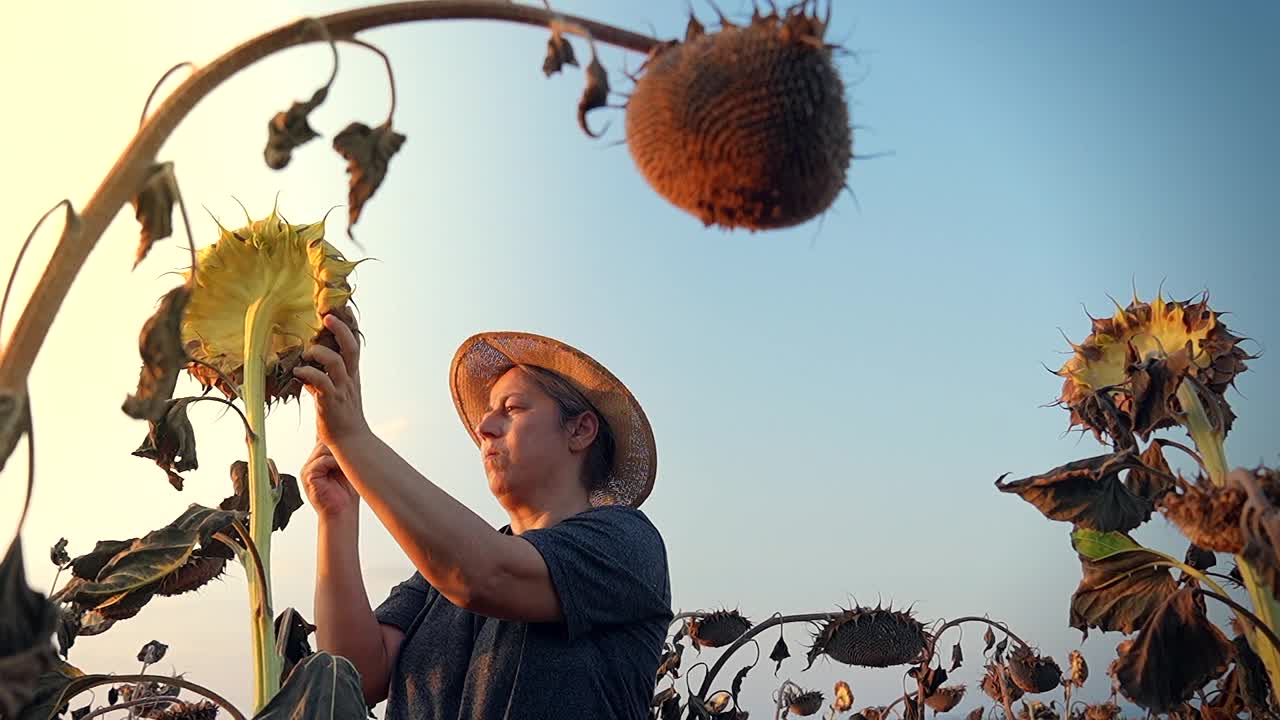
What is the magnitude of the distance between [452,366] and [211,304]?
1548 mm

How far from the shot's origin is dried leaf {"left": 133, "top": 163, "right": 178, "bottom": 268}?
1.19m

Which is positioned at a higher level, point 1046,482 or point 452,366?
point 452,366

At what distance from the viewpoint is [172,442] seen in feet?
8.09

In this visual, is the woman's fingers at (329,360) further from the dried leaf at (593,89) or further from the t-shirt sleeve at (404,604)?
the dried leaf at (593,89)

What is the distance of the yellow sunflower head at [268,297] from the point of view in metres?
2.37

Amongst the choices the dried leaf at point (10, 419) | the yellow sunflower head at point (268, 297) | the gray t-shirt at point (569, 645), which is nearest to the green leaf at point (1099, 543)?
the gray t-shirt at point (569, 645)

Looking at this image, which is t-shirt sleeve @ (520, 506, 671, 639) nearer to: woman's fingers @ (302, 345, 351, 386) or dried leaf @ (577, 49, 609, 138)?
woman's fingers @ (302, 345, 351, 386)

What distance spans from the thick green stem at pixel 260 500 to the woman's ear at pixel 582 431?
115cm

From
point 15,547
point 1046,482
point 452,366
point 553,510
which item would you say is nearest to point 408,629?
point 553,510

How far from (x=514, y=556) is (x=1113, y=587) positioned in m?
1.94

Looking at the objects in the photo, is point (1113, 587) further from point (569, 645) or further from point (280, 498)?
point (280, 498)

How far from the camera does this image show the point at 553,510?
3219 millimetres

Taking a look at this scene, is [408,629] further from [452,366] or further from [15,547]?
[15,547]

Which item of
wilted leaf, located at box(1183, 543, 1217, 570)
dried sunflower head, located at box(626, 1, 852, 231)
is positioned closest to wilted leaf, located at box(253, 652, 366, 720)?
dried sunflower head, located at box(626, 1, 852, 231)
